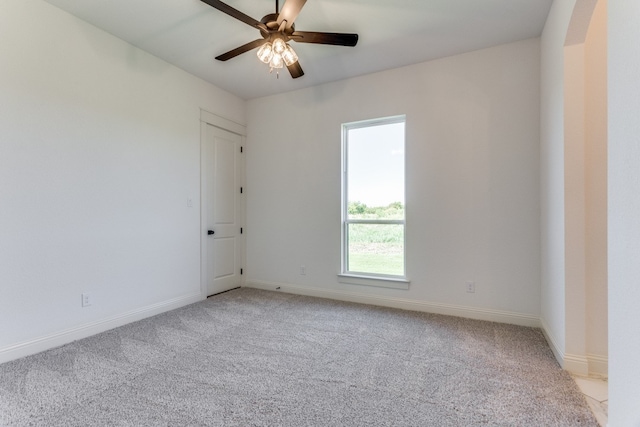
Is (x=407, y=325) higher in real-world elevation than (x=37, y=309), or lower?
lower

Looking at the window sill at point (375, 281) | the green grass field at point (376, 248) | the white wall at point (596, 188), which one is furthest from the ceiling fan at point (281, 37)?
the window sill at point (375, 281)

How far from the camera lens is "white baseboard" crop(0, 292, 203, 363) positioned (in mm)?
2213

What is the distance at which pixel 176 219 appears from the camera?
137 inches

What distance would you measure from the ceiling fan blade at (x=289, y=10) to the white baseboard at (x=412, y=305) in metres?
2.92

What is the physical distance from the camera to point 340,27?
2.69m

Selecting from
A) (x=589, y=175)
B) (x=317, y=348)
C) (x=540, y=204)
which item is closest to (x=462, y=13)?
(x=589, y=175)

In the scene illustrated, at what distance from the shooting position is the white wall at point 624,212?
3.60ft

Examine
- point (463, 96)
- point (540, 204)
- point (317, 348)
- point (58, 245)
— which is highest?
point (463, 96)

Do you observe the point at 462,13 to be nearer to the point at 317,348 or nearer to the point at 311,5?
the point at 311,5

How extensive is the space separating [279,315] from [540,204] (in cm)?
281

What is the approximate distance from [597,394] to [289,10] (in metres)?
3.08

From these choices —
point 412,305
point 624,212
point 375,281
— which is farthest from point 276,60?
point 412,305

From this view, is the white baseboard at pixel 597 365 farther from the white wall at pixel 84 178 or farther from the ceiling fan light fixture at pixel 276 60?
the white wall at pixel 84 178

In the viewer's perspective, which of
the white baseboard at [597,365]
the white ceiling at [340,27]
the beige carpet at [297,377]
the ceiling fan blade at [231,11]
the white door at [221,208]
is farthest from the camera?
the white door at [221,208]
